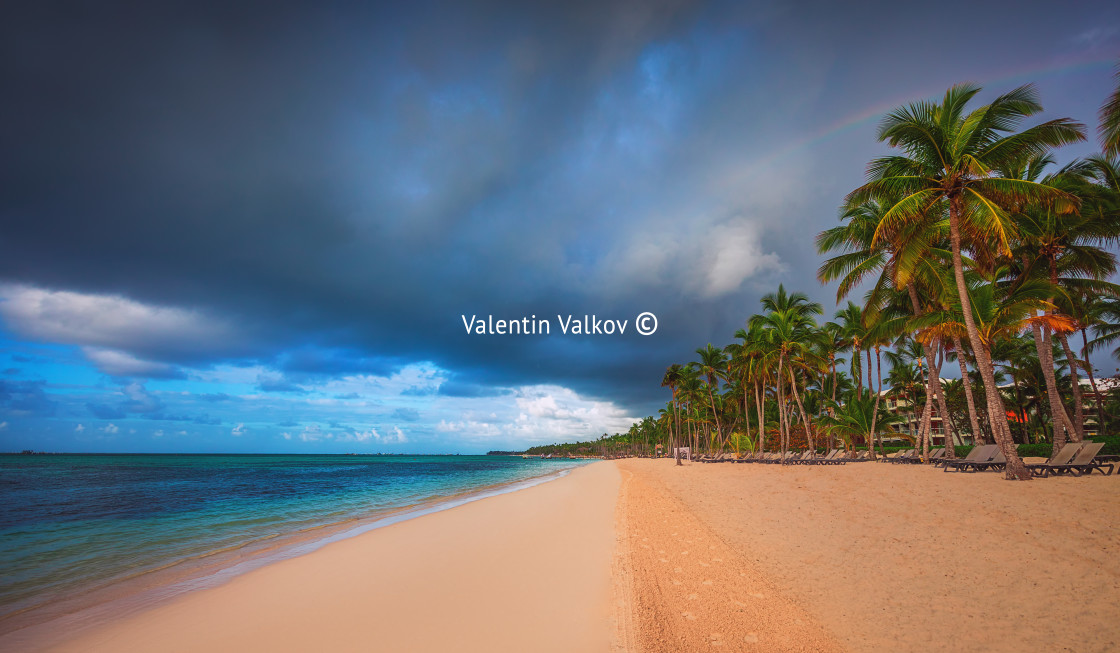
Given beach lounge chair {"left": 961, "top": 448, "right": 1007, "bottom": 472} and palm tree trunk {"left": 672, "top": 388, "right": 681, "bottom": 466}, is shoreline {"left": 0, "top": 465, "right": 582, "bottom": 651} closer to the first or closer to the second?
beach lounge chair {"left": 961, "top": 448, "right": 1007, "bottom": 472}

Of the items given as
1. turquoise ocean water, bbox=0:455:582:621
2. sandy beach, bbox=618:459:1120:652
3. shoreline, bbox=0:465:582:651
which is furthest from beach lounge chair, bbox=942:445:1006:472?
turquoise ocean water, bbox=0:455:582:621

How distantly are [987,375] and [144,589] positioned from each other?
21778 millimetres

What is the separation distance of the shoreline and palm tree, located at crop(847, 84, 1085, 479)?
19464mm

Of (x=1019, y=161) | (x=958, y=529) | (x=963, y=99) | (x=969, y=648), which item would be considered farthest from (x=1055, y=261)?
(x=969, y=648)

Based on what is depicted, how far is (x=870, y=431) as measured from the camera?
30.1 meters

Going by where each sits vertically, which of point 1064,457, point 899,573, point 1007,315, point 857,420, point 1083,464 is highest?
point 1007,315

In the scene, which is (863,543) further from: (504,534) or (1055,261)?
(1055,261)

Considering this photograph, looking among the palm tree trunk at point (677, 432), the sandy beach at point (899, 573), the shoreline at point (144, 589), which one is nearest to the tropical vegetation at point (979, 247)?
the sandy beach at point (899, 573)

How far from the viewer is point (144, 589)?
835 centimetres

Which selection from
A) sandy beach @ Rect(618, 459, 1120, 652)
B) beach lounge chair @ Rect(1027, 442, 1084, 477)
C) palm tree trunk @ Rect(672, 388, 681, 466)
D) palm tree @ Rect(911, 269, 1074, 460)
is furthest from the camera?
palm tree trunk @ Rect(672, 388, 681, 466)

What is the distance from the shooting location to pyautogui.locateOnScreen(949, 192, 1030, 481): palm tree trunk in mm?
12383

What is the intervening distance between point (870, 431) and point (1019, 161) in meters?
20.4

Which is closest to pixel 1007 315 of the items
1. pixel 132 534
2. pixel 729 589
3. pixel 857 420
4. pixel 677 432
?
pixel 857 420

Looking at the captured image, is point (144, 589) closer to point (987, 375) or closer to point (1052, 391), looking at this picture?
point (987, 375)
